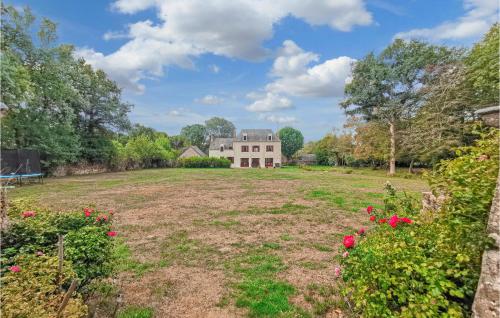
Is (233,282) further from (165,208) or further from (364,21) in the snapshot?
(364,21)

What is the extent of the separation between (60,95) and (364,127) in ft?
90.1

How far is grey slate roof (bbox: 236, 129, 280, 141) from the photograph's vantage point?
38.4m

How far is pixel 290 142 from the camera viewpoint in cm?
4809

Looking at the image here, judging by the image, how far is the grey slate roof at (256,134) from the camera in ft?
126

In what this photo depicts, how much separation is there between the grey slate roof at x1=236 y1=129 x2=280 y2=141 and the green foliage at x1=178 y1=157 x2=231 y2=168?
549 cm

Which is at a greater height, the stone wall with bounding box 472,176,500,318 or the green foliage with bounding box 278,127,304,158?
→ the green foliage with bounding box 278,127,304,158

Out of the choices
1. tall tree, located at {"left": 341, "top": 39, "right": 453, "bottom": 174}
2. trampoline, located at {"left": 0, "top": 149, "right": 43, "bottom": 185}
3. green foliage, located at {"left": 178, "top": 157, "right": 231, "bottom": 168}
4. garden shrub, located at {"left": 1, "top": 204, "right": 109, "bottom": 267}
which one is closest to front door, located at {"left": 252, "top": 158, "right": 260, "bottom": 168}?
green foliage, located at {"left": 178, "top": 157, "right": 231, "bottom": 168}

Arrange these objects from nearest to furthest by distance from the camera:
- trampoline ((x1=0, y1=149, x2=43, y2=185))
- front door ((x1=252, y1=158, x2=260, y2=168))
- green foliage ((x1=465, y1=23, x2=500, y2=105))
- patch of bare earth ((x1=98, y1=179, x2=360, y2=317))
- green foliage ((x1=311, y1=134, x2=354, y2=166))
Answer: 1. patch of bare earth ((x1=98, y1=179, x2=360, y2=317))
2. trampoline ((x1=0, y1=149, x2=43, y2=185))
3. green foliage ((x1=465, y1=23, x2=500, y2=105))
4. green foliage ((x1=311, y1=134, x2=354, y2=166))
5. front door ((x1=252, y1=158, x2=260, y2=168))

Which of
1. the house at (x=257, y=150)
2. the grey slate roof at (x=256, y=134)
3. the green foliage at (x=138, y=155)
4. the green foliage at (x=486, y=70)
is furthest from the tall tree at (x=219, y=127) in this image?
the green foliage at (x=486, y=70)

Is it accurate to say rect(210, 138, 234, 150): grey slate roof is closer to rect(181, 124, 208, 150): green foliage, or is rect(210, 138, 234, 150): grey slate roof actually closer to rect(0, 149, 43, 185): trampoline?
rect(181, 124, 208, 150): green foliage

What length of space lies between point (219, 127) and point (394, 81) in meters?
50.8

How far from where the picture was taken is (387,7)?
7648mm

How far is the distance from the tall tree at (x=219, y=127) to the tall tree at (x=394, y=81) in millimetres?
45249

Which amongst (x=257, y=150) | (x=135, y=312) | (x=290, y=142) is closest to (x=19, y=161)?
(x=135, y=312)
